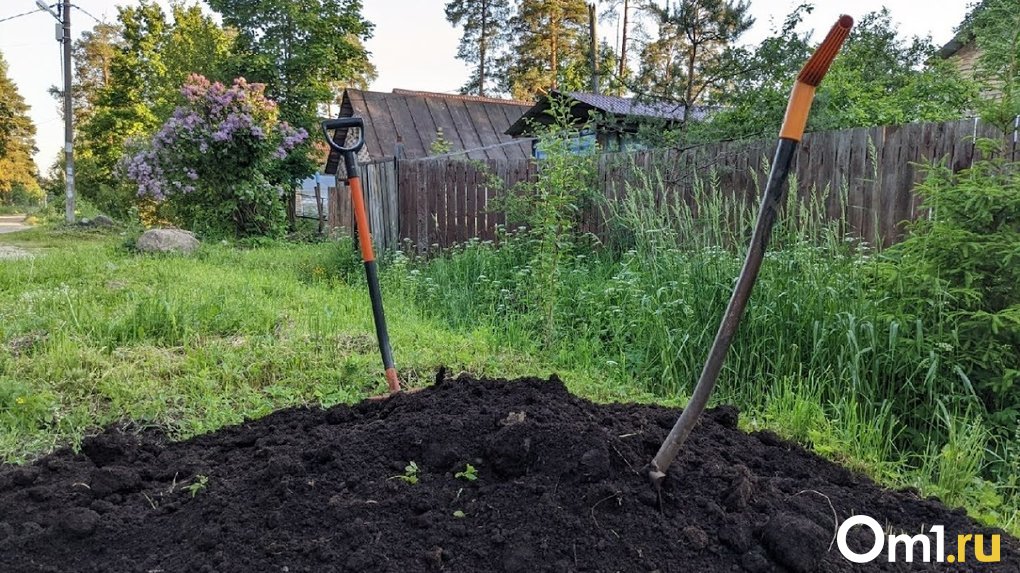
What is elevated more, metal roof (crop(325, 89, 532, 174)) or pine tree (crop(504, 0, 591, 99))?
pine tree (crop(504, 0, 591, 99))

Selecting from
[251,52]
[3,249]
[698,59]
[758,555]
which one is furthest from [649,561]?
[251,52]

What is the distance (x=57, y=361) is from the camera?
3.28 meters

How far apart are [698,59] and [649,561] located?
8.36 metres

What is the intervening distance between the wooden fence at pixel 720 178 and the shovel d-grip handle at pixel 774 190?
6.31 ft

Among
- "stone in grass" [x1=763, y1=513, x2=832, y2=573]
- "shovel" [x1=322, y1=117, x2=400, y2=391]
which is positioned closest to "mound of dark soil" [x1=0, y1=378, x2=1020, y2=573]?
"stone in grass" [x1=763, y1=513, x2=832, y2=573]

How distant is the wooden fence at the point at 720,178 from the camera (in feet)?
14.6

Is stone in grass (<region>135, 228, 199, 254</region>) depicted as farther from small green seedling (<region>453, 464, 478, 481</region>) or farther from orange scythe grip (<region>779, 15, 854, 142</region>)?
orange scythe grip (<region>779, 15, 854, 142</region>)

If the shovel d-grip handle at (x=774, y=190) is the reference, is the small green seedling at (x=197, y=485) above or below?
below

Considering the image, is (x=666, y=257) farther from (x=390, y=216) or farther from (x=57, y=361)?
(x=390, y=216)

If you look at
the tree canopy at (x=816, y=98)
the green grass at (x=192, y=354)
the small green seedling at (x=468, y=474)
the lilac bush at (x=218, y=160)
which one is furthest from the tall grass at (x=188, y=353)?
the lilac bush at (x=218, y=160)

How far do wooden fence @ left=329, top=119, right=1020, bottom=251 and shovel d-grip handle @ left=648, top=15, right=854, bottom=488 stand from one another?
1.92 m

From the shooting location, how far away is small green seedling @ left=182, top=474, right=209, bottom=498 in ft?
5.89

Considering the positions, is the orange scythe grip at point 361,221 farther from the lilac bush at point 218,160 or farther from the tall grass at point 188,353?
the lilac bush at point 218,160

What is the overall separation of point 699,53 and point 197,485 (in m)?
8.57
